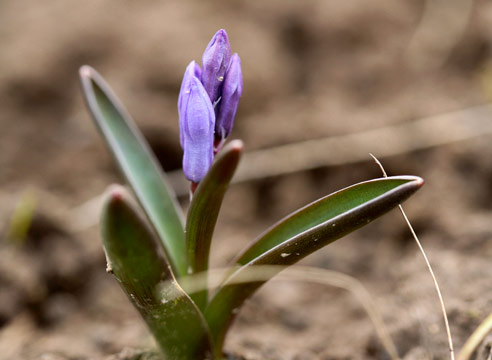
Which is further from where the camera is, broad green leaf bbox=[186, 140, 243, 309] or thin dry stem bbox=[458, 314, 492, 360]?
thin dry stem bbox=[458, 314, 492, 360]

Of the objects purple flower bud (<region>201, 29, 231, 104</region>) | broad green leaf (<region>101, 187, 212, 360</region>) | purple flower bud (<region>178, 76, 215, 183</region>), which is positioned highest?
purple flower bud (<region>201, 29, 231, 104</region>)

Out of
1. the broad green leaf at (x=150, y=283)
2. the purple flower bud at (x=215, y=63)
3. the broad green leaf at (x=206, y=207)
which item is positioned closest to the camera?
the broad green leaf at (x=150, y=283)

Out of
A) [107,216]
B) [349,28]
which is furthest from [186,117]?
[349,28]

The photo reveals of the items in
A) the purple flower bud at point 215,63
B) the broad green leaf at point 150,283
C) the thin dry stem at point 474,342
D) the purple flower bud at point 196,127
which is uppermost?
the purple flower bud at point 215,63

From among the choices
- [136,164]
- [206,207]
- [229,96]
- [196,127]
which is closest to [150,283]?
[206,207]

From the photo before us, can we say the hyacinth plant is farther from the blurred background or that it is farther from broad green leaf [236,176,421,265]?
the blurred background

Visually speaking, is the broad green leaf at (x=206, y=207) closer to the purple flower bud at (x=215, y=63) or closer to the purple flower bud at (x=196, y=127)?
the purple flower bud at (x=196, y=127)

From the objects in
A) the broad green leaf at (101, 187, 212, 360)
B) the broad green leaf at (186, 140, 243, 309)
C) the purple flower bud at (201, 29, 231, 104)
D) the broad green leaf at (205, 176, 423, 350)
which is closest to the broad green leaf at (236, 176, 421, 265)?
the broad green leaf at (205, 176, 423, 350)

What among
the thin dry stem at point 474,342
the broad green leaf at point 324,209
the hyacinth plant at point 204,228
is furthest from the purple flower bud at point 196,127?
the thin dry stem at point 474,342
